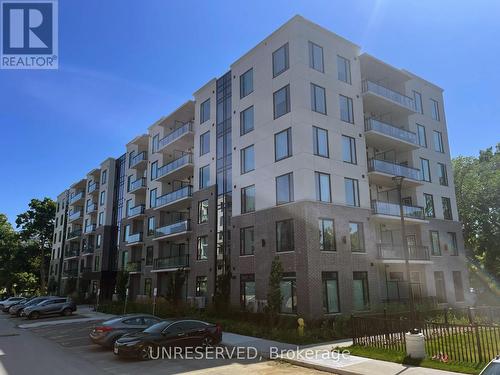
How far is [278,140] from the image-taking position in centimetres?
2584

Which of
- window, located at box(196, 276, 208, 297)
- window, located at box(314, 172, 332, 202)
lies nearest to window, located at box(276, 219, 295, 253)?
window, located at box(314, 172, 332, 202)

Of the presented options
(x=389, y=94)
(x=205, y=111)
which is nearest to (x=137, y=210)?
(x=205, y=111)

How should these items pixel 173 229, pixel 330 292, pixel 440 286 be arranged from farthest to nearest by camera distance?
pixel 173 229 < pixel 440 286 < pixel 330 292

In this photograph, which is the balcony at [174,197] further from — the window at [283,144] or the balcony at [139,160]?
the window at [283,144]

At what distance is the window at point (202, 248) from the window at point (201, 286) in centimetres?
162

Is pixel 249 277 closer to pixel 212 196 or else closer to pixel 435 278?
pixel 212 196

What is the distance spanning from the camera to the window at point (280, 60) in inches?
1037

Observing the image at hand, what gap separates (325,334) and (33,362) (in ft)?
40.4

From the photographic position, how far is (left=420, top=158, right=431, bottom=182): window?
3238cm

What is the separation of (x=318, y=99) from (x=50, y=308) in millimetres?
28555

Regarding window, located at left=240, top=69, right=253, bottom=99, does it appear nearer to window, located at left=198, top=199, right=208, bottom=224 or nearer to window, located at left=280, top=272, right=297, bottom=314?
window, located at left=198, top=199, right=208, bottom=224

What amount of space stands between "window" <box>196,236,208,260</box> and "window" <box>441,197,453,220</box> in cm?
1988

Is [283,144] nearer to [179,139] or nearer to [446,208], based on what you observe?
[179,139]

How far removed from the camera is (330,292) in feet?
75.6
